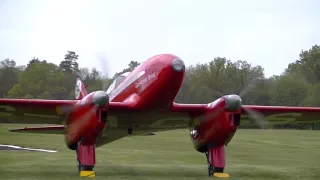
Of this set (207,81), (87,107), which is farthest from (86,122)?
(207,81)

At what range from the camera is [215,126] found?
16203 millimetres

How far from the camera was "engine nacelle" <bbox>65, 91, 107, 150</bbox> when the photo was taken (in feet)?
46.6

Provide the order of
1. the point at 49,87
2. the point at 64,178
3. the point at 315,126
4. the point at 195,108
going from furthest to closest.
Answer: the point at 315,126 < the point at 49,87 < the point at 195,108 < the point at 64,178

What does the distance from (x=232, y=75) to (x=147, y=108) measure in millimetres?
20665

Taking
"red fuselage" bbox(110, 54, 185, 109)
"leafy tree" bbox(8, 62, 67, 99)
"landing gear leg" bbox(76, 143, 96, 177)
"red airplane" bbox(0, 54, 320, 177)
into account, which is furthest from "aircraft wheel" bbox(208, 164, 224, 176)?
"leafy tree" bbox(8, 62, 67, 99)

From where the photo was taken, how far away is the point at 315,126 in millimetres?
63312

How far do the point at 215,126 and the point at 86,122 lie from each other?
3.95 metres

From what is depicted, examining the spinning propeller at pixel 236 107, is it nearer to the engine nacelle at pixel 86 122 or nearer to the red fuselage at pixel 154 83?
the red fuselage at pixel 154 83

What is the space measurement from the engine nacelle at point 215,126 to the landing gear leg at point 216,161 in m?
0.21

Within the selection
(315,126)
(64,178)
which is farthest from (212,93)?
(315,126)

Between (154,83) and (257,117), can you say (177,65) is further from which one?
(257,117)

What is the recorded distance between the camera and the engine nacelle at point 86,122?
14217 mm

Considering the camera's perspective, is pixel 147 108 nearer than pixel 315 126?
Yes

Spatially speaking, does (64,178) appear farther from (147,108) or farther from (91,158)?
(147,108)
